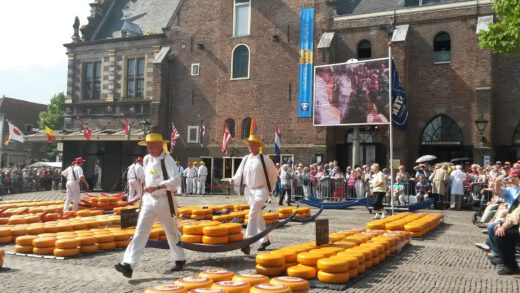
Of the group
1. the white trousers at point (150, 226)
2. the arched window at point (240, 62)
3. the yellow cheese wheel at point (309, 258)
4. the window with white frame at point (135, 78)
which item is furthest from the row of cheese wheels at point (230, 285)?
the window with white frame at point (135, 78)

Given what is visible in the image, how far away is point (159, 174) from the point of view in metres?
8.21

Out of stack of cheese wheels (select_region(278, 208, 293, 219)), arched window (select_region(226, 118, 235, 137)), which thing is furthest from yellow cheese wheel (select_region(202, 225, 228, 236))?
arched window (select_region(226, 118, 235, 137))

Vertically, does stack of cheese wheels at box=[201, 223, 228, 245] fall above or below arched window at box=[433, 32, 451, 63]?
below

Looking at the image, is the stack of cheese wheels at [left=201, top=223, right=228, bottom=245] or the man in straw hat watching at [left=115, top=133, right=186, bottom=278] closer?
the man in straw hat watching at [left=115, top=133, right=186, bottom=278]

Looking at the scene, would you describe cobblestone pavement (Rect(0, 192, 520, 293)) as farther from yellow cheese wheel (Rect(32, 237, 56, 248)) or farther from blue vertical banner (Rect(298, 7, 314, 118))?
blue vertical banner (Rect(298, 7, 314, 118))

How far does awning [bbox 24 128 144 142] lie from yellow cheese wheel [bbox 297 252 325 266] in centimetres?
2594

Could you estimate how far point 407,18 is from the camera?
2784 centimetres

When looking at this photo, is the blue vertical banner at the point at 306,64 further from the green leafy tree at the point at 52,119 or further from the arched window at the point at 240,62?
the green leafy tree at the point at 52,119

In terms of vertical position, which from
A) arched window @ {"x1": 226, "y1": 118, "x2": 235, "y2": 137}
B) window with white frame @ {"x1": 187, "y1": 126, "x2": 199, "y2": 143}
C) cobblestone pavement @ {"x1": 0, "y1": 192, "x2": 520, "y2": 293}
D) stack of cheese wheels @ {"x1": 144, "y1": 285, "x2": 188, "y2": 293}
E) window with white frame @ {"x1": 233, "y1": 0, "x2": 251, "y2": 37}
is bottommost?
cobblestone pavement @ {"x1": 0, "y1": 192, "x2": 520, "y2": 293}

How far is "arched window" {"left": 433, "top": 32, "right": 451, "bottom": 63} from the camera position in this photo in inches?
1074

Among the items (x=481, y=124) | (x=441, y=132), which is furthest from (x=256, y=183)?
(x=441, y=132)

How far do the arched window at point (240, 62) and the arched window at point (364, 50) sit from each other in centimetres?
726

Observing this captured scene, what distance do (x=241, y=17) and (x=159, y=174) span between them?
86.9ft

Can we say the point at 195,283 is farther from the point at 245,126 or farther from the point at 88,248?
the point at 245,126
